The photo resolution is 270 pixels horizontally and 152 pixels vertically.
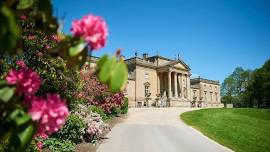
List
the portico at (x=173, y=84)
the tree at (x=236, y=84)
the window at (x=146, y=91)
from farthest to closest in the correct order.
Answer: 1. the tree at (x=236, y=84)
2. the portico at (x=173, y=84)
3. the window at (x=146, y=91)

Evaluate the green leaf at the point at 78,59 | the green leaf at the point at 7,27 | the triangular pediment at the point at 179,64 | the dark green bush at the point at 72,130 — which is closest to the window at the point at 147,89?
the triangular pediment at the point at 179,64

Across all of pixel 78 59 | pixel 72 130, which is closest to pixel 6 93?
pixel 78 59

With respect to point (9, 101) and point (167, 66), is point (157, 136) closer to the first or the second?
point (9, 101)

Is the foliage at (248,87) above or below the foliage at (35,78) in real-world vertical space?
above

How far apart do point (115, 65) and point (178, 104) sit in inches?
2443

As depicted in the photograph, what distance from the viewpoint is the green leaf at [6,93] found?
1932 millimetres

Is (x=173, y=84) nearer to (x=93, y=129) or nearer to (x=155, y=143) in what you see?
(x=155, y=143)

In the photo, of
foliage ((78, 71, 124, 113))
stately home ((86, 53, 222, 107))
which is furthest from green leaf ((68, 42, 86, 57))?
stately home ((86, 53, 222, 107))

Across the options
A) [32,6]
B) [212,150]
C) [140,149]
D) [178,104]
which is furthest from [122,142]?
[178,104]

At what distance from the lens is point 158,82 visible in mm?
65625

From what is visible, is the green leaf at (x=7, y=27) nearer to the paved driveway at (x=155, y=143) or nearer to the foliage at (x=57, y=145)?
the foliage at (x=57, y=145)

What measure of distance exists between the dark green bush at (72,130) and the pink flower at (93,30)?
12.4 m

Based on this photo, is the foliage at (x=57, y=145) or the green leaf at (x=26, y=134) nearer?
the green leaf at (x=26, y=134)

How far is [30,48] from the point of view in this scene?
501 inches
